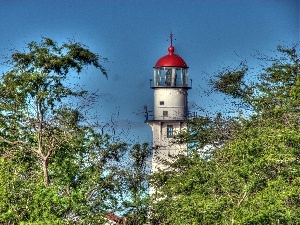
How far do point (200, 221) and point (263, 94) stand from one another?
54.5 feet

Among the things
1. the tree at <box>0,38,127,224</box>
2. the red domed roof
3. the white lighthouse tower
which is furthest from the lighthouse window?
the tree at <box>0,38,127,224</box>

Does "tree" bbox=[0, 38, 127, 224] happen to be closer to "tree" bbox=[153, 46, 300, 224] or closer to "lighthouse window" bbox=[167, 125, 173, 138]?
"tree" bbox=[153, 46, 300, 224]

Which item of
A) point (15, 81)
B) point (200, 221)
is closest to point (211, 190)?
point (200, 221)

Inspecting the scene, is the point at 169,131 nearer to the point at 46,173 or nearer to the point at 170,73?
the point at 170,73

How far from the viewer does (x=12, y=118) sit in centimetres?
3331

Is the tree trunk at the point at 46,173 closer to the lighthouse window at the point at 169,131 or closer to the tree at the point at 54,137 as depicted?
the tree at the point at 54,137

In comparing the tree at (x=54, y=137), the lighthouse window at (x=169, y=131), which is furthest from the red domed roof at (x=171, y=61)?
the tree at (x=54, y=137)

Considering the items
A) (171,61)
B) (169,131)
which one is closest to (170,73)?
(171,61)

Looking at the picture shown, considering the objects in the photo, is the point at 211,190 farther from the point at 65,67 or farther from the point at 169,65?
the point at 169,65

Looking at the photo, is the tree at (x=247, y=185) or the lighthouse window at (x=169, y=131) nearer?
the tree at (x=247, y=185)

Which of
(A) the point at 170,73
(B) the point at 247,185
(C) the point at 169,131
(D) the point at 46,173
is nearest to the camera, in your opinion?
(B) the point at 247,185

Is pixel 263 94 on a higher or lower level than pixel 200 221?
higher

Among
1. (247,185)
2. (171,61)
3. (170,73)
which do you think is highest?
(171,61)

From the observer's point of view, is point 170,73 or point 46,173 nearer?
point 46,173
